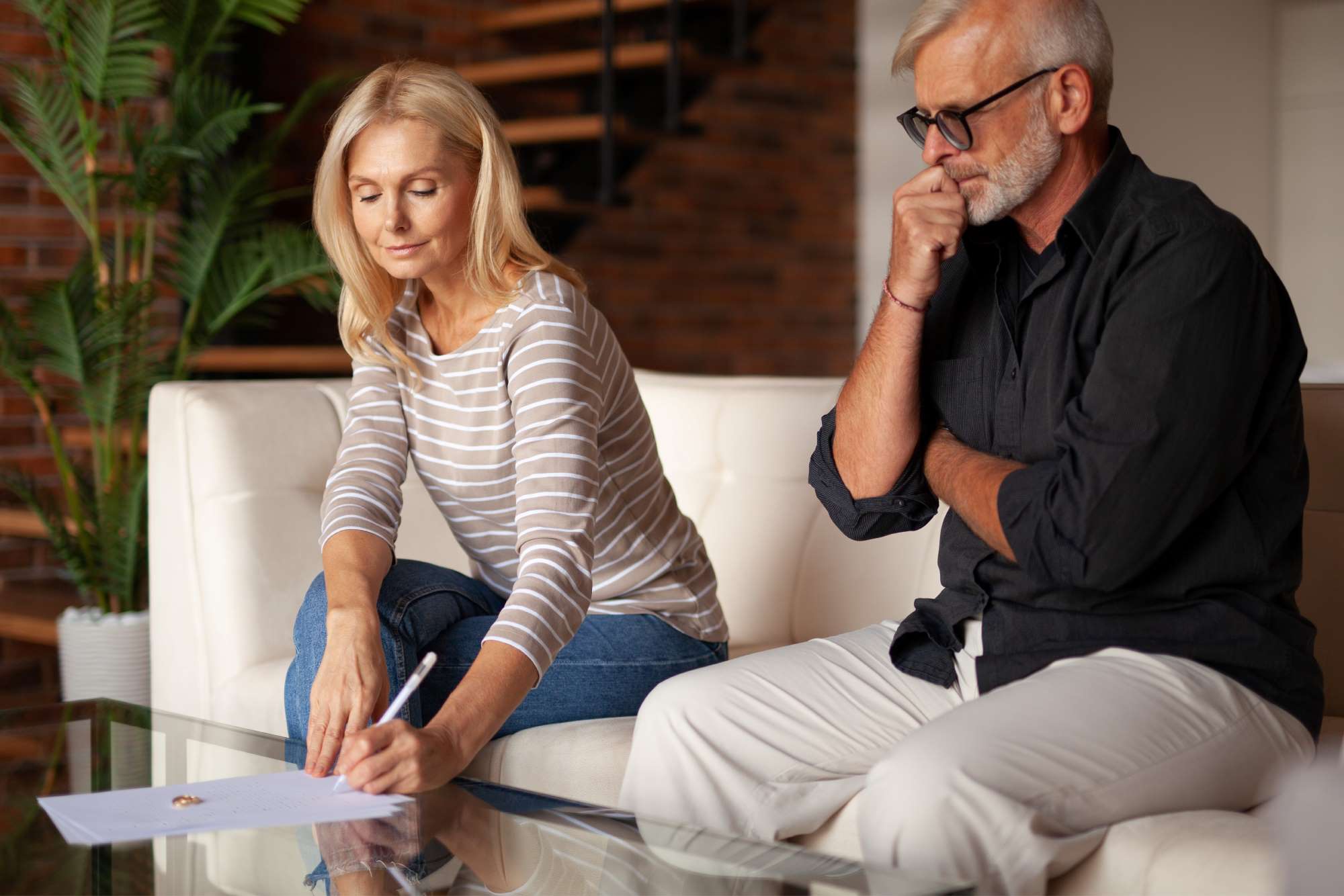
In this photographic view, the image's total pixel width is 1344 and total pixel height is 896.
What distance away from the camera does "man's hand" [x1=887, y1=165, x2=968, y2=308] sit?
150 cm

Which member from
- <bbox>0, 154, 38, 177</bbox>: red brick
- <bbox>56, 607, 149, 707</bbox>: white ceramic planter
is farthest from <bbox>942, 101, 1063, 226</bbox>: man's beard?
<bbox>0, 154, 38, 177</bbox>: red brick

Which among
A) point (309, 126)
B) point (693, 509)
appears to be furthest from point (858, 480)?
point (309, 126)

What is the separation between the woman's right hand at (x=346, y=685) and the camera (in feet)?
4.65

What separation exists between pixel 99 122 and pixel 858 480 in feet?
9.05

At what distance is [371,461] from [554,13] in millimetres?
2908

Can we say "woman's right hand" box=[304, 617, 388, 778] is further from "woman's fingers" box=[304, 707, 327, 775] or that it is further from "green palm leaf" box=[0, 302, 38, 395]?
"green palm leaf" box=[0, 302, 38, 395]

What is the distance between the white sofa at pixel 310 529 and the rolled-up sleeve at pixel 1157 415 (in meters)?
0.77

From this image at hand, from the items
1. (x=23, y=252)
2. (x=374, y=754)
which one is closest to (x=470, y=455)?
(x=374, y=754)

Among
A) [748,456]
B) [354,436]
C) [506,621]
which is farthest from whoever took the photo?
[748,456]

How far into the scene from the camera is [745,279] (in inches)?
219

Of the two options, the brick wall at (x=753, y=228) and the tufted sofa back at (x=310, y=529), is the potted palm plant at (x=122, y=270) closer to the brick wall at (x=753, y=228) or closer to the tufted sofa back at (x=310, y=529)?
the tufted sofa back at (x=310, y=529)

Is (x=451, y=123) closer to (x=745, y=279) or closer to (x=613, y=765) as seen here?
(x=613, y=765)

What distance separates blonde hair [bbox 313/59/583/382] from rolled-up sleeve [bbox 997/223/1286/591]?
692 millimetres

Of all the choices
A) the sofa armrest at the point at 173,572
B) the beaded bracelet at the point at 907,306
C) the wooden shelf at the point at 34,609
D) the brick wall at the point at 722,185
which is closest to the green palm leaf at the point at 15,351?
the wooden shelf at the point at 34,609
